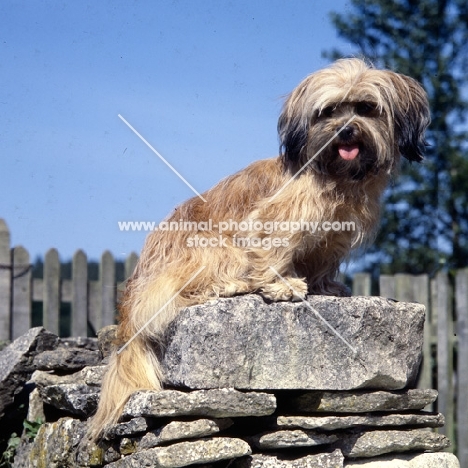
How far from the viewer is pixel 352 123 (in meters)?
4.72

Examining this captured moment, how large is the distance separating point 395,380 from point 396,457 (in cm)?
52

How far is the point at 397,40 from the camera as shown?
9625 millimetres

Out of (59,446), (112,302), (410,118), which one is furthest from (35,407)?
(410,118)

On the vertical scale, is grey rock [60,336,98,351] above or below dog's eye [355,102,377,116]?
below

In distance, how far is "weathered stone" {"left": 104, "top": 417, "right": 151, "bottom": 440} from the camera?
4684 millimetres

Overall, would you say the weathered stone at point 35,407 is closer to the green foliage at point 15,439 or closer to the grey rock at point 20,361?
the green foliage at point 15,439

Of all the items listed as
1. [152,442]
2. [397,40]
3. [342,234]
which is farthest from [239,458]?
[397,40]

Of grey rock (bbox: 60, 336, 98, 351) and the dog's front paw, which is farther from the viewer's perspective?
grey rock (bbox: 60, 336, 98, 351)

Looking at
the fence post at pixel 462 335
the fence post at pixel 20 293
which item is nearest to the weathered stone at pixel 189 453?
the fence post at pixel 20 293

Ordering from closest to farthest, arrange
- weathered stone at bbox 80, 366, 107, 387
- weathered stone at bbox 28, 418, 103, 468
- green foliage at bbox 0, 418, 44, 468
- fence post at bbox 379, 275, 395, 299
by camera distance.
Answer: weathered stone at bbox 28, 418, 103, 468 < weathered stone at bbox 80, 366, 107, 387 < green foliage at bbox 0, 418, 44, 468 < fence post at bbox 379, 275, 395, 299

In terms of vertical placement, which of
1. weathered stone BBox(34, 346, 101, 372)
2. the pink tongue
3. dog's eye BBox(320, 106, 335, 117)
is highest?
dog's eye BBox(320, 106, 335, 117)

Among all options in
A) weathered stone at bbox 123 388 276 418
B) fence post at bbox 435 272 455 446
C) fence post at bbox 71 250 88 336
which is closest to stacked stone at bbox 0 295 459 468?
weathered stone at bbox 123 388 276 418

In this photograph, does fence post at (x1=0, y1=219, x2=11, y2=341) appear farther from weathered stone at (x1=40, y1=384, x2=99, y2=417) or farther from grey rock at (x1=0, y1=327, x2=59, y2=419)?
weathered stone at (x1=40, y1=384, x2=99, y2=417)

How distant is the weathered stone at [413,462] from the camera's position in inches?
196
